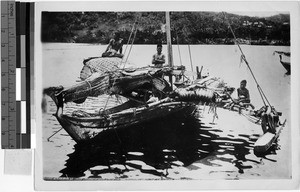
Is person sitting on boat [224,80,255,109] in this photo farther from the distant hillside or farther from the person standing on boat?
the distant hillside

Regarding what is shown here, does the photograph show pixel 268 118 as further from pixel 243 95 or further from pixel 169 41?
pixel 169 41

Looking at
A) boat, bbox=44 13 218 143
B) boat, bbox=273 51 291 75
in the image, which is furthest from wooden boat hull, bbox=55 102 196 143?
boat, bbox=273 51 291 75

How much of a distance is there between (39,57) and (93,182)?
330 millimetres

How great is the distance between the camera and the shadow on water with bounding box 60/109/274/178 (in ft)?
2.77

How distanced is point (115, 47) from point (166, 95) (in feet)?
Answer: 0.56

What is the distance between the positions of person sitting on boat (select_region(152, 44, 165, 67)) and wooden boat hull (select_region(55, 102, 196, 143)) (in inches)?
3.8

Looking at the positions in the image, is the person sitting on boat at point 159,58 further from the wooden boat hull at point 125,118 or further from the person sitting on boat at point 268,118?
the person sitting on boat at point 268,118

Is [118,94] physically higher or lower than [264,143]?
higher

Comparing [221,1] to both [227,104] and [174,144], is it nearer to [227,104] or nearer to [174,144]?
[227,104]

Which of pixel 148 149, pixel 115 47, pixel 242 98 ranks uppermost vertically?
pixel 115 47

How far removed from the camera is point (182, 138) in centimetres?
85

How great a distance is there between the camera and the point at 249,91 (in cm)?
86

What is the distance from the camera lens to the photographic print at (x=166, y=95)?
A: 85 centimetres

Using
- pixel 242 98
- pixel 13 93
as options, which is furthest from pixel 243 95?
pixel 13 93
